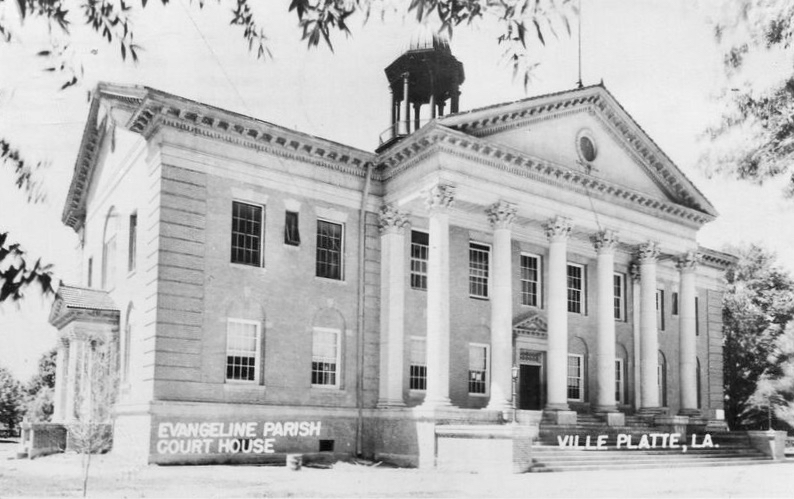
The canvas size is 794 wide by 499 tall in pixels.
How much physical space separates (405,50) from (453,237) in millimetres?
7748

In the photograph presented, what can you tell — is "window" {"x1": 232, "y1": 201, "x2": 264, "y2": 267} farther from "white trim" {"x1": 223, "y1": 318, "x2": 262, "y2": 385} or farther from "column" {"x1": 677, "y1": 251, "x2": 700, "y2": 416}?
"column" {"x1": 677, "y1": 251, "x2": 700, "y2": 416}

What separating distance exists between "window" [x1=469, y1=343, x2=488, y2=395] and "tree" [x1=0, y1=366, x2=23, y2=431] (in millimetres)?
21464

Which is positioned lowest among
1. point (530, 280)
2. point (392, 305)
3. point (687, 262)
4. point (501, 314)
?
point (501, 314)

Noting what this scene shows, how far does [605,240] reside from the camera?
29.3m

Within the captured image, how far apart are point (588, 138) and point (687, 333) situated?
31.0 ft

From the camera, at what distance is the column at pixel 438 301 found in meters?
24.0

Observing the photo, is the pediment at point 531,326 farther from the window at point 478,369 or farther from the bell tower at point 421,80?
the bell tower at point 421,80

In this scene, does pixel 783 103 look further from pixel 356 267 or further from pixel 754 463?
pixel 754 463

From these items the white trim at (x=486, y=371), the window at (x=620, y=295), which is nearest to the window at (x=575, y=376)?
the window at (x=620, y=295)

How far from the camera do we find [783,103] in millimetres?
11453

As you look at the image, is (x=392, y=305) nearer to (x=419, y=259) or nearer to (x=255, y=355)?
(x=419, y=259)

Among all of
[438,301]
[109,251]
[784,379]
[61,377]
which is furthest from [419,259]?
[61,377]

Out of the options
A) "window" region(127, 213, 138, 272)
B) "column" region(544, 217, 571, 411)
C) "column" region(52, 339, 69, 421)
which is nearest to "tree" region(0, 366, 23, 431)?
"column" region(52, 339, 69, 421)

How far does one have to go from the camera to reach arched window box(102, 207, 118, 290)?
27.6 m
